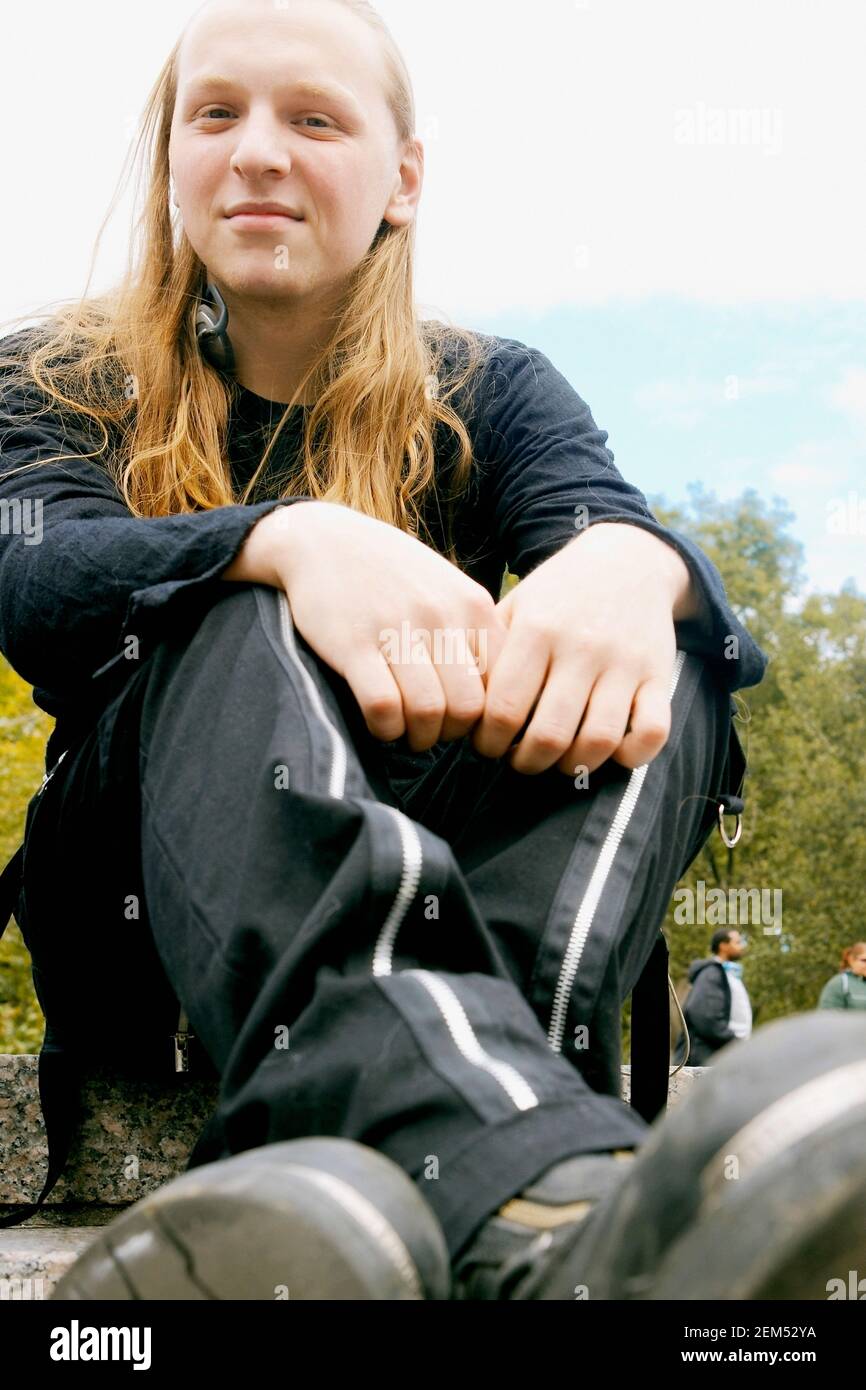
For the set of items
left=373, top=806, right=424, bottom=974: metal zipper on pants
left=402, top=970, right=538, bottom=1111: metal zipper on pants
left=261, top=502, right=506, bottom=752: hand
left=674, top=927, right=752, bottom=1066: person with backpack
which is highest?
left=261, top=502, right=506, bottom=752: hand

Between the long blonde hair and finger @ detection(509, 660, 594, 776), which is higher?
the long blonde hair

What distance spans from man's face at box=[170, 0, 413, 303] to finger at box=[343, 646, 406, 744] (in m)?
0.98

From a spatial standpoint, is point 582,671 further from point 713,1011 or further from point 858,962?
point 858,962

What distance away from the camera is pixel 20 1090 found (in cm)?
207

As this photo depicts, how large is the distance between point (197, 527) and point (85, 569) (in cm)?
16

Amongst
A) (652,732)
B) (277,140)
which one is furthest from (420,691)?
(277,140)

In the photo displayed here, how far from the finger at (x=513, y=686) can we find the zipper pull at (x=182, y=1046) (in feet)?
2.33

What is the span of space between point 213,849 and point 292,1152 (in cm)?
38

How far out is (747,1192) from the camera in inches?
27.1

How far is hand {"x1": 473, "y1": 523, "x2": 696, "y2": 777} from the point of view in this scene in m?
1.36

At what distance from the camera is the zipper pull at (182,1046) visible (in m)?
1.88

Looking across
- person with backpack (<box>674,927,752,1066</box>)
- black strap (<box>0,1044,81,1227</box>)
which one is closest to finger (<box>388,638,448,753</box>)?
black strap (<box>0,1044,81,1227</box>)

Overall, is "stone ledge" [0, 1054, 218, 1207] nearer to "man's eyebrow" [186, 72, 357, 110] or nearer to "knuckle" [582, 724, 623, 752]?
"knuckle" [582, 724, 623, 752]

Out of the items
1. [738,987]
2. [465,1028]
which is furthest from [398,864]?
[738,987]
